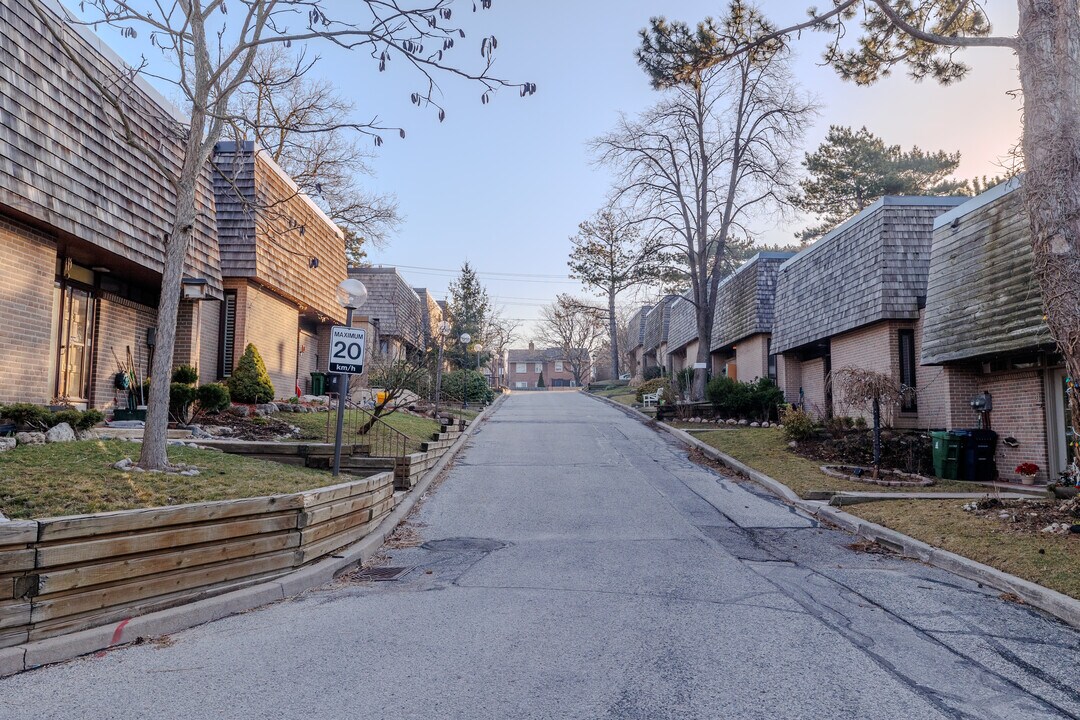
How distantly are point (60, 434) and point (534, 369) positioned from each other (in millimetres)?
99520

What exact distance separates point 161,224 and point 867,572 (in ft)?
38.9

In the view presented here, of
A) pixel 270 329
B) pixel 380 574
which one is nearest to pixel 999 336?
pixel 380 574

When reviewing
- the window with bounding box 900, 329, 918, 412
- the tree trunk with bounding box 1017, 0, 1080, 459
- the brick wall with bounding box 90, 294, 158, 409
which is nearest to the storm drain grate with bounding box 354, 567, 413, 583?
the tree trunk with bounding box 1017, 0, 1080, 459

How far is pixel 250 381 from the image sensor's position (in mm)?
15164

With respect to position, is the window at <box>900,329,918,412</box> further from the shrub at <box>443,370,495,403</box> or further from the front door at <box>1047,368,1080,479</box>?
the shrub at <box>443,370,495,403</box>

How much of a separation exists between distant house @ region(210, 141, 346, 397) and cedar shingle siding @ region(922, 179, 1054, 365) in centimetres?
1222

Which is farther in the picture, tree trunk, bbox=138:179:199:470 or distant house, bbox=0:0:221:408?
distant house, bbox=0:0:221:408

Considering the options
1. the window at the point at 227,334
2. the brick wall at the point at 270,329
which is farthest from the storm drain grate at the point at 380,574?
the window at the point at 227,334

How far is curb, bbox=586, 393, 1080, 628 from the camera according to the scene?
589cm

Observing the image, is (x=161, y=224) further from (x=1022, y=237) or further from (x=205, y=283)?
(x=1022, y=237)

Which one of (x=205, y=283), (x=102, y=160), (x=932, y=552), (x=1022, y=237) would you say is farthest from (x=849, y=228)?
(x=102, y=160)

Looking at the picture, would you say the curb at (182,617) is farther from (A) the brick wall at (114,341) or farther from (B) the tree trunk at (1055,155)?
(B) the tree trunk at (1055,155)

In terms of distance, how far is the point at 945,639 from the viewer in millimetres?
5188

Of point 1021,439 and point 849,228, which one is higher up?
point 849,228
